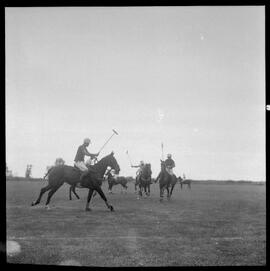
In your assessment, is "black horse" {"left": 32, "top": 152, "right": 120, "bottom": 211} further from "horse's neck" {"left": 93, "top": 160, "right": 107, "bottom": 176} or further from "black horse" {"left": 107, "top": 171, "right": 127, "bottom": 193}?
"black horse" {"left": 107, "top": 171, "right": 127, "bottom": 193}

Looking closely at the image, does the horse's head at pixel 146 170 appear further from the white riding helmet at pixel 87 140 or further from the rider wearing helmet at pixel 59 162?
the rider wearing helmet at pixel 59 162

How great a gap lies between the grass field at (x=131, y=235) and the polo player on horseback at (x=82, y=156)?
1.27m

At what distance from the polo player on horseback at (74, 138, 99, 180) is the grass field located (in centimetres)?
127

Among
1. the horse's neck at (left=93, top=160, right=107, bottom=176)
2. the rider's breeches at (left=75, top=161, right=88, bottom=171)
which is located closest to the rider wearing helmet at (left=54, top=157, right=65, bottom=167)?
the rider's breeches at (left=75, top=161, right=88, bottom=171)

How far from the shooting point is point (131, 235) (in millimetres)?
9773

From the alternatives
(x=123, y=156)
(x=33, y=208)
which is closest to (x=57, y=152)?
(x=123, y=156)

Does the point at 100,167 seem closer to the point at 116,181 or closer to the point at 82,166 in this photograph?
the point at 82,166

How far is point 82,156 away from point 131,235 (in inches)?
139

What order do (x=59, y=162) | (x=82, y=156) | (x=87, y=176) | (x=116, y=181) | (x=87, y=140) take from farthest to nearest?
(x=116, y=181)
(x=87, y=176)
(x=59, y=162)
(x=82, y=156)
(x=87, y=140)

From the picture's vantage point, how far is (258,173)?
10109mm

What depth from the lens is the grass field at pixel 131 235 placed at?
8047 millimetres

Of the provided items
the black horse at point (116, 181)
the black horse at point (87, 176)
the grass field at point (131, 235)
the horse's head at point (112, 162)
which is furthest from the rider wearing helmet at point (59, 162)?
the black horse at point (116, 181)

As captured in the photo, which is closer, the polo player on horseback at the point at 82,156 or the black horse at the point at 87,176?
the polo player on horseback at the point at 82,156

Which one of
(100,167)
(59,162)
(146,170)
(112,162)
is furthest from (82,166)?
(146,170)
